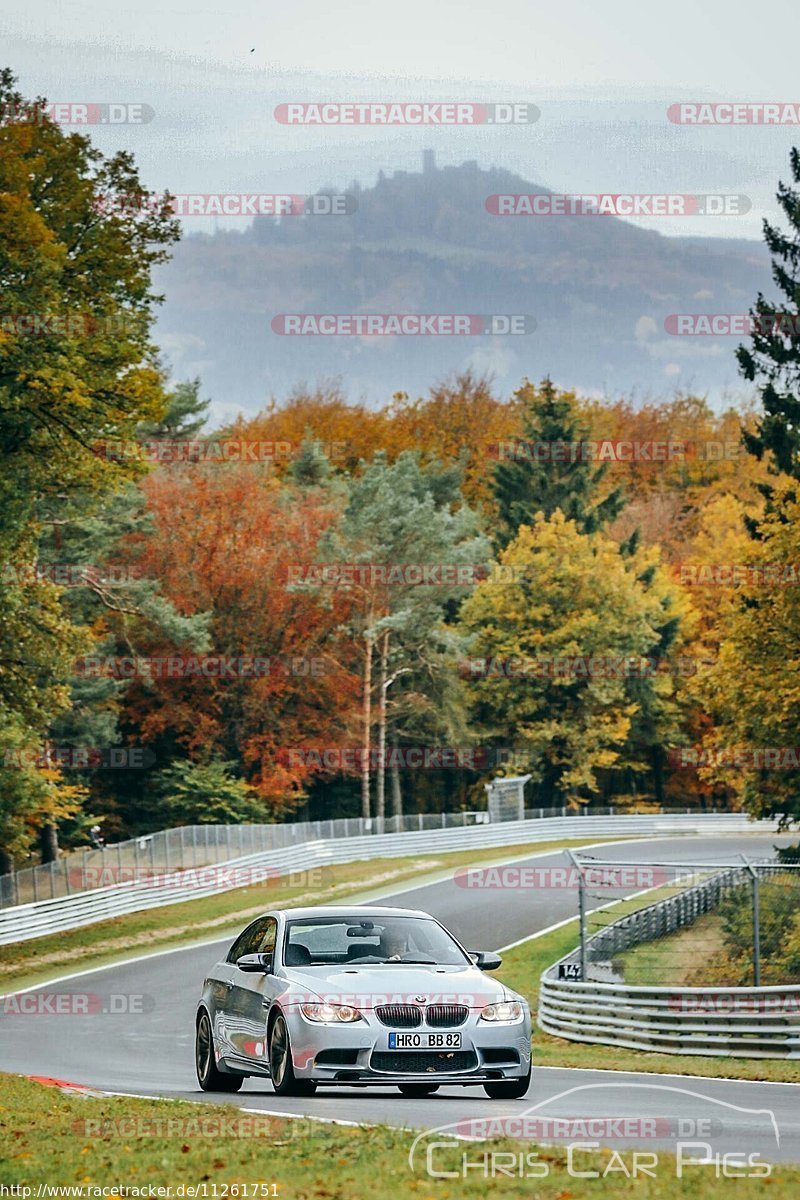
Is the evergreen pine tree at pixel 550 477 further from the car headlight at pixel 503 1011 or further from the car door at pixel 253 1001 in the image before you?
the car headlight at pixel 503 1011

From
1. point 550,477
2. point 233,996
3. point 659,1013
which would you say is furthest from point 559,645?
point 233,996

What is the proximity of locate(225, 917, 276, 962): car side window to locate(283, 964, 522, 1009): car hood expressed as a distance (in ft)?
3.69

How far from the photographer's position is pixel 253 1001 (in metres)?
13.9

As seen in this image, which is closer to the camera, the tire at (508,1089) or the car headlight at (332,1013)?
the car headlight at (332,1013)

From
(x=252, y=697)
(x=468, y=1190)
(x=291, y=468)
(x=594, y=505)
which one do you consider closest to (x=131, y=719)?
(x=252, y=697)

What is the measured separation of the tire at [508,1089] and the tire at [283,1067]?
141cm

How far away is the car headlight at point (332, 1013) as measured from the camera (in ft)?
42.5

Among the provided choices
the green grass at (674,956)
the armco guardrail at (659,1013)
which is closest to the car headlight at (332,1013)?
the armco guardrail at (659,1013)

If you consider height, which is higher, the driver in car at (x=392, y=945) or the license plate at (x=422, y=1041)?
the driver in car at (x=392, y=945)

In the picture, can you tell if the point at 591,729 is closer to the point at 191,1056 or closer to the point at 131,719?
the point at 131,719

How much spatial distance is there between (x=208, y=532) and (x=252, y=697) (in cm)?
727

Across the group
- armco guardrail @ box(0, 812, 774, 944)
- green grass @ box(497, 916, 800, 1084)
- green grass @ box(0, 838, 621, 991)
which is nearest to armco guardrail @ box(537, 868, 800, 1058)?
green grass @ box(497, 916, 800, 1084)

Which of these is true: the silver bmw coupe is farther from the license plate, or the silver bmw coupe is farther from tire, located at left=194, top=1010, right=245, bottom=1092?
tire, located at left=194, top=1010, right=245, bottom=1092

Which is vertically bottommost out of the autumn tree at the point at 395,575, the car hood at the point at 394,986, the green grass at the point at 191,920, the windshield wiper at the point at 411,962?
the green grass at the point at 191,920
